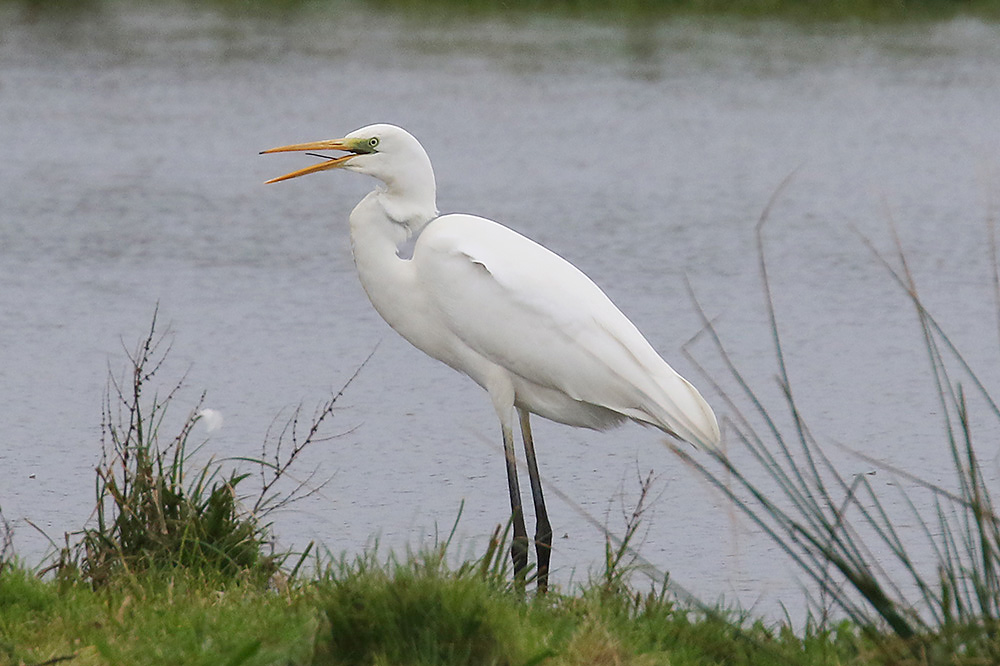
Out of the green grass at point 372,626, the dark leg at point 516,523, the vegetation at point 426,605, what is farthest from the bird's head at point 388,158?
the green grass at point 372,626

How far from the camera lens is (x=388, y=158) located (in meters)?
4.84

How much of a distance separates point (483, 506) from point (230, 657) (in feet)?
6.95

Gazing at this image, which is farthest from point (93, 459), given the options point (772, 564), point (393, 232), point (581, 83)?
point (581, 83)

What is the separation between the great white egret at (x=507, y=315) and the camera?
187 inches

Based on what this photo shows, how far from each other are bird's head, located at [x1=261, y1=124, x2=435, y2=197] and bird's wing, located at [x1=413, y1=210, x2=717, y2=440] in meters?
0.15

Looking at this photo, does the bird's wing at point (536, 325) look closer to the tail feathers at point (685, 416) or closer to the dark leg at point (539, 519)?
the tail feathers at point (685, 416)

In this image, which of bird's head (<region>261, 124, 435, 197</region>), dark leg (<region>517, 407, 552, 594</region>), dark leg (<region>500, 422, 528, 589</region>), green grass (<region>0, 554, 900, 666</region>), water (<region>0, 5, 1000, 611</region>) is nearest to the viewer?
green grass (<region>0, 554, 900, 666</region>)

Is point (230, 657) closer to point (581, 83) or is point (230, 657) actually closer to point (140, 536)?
point (140, 536)

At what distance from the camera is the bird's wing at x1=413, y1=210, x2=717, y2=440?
187 inches

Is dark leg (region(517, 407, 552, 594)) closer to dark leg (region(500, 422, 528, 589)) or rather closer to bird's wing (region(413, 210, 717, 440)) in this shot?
dark leg (region(500, 422, 528, 589))

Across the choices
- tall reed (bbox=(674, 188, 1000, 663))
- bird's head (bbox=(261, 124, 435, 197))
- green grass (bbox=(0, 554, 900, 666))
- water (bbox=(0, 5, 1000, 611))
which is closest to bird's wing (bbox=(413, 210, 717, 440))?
bird's head (bbox=(261, 124, 435, 197))

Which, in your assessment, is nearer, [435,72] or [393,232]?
[393,232]

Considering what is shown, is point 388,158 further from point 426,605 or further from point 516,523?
point 426,605

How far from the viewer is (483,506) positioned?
5.42 metres
